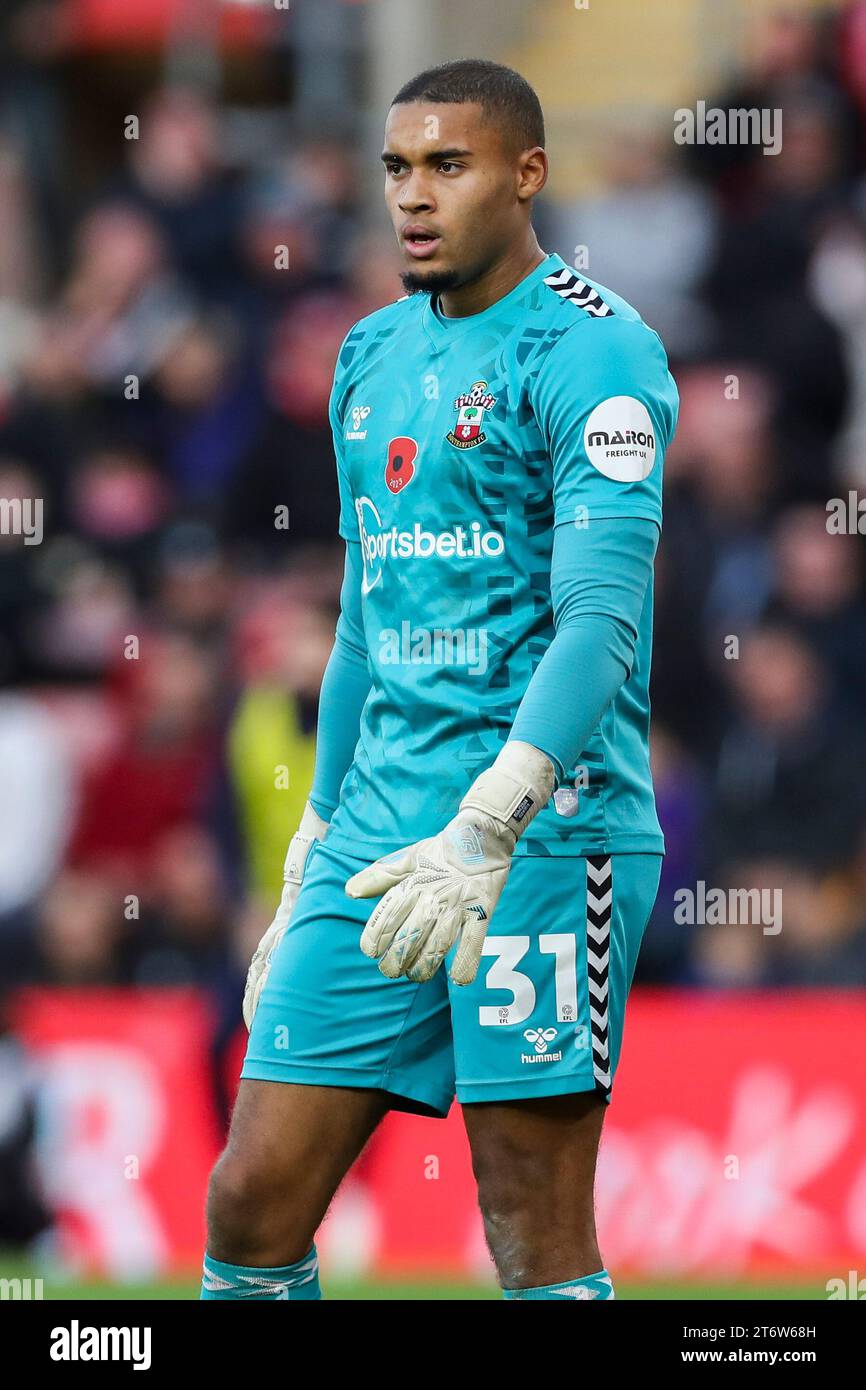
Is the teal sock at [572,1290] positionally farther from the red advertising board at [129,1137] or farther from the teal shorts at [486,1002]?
the red advertising board at [129,1137]

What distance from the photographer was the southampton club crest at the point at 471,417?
A: 12.1 feet

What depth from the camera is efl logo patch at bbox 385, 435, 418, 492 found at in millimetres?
Answer: 3770

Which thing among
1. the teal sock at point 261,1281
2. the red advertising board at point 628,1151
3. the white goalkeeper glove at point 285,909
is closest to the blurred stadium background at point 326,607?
the red advertising board at point 628,1151

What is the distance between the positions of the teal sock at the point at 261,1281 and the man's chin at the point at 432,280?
5.31ft

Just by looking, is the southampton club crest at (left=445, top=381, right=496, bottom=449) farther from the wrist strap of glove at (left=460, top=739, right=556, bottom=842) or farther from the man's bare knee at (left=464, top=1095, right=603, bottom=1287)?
the man's bare knee at (left=464, top=1095, right=603, bottom=1287)

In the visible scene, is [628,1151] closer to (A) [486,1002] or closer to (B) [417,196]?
(A) [486,1002]

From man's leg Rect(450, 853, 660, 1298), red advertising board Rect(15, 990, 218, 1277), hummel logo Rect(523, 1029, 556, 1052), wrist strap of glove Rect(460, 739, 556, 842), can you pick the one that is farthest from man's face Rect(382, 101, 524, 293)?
red advertising board Rect(15, 990, 218, 1277)

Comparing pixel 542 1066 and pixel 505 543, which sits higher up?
pixel 505 543

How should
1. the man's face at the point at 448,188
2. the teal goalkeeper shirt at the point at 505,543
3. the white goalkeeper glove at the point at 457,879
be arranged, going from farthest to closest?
the man's face at the point at 448,188
the teal goalkeeper shirt at the point at 505,543
the white goalkeeper glove at the point at 457,879

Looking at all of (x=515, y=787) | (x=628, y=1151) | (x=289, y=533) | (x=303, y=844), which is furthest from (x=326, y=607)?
(x=515, y=787)

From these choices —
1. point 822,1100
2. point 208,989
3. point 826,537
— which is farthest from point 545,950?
point 826,537

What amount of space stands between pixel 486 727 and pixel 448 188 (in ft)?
2.96

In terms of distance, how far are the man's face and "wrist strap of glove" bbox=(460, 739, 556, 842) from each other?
2.94ft

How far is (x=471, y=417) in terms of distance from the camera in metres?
3.71
